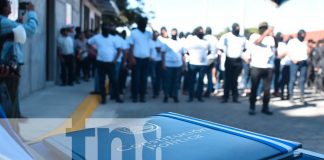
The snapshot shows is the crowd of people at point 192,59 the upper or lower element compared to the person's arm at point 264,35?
lower

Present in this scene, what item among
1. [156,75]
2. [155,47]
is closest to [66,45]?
[156,75]

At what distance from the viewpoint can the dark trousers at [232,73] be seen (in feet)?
30.2

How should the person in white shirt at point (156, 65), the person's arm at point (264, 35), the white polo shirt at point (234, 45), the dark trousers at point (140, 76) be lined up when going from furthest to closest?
the person in white shirt at point (156, 65) < the white polo shirt at point (234, 45) < the dark trousers at point (140, 76) < the person's arm at point (264, 35)

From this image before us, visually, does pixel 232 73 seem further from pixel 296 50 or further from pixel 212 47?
pixel 296 50

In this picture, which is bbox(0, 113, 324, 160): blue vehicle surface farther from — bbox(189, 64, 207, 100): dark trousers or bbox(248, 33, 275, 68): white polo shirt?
bbox(189, 64, 207, 100): dark trousers

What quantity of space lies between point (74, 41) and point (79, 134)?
34.7ft

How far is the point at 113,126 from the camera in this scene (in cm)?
244

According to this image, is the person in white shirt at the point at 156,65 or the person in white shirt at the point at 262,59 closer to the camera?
the person in white shirt at the point at 262,59

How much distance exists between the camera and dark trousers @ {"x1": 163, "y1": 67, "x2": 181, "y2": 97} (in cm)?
927

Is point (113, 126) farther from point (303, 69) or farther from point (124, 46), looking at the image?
point (303, 69)

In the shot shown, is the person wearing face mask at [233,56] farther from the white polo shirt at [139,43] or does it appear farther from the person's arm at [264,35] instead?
the white polo shirt at [139,43]

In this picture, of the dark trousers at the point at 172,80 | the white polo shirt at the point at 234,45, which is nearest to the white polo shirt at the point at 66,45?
the dark trousers at the point at 172,80

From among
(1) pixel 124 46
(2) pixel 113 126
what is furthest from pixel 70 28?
(2) pixel 113 126

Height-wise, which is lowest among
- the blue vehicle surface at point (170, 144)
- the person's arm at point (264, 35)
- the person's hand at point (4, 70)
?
the blue vehicle surface at point (170, 144)
